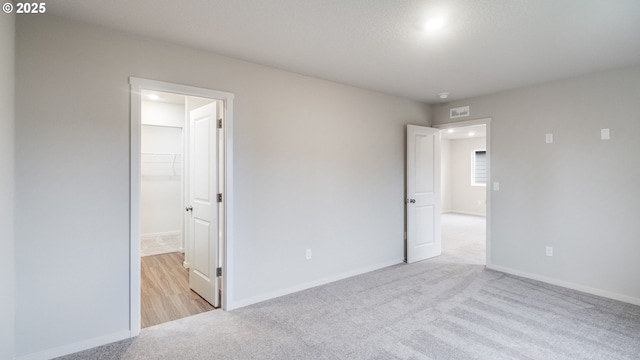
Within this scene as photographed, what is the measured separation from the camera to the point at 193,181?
3641 millimetres

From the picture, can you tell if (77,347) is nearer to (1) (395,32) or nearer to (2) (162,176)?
(1) (395,32)

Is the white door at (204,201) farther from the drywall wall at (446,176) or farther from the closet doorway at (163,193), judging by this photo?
the drywall wall at (446,176)

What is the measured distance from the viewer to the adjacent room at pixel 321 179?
2.19 m

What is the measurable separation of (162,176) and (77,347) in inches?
163

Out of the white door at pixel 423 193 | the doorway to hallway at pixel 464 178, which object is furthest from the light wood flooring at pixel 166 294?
the doorway to hallway at pixel 464 178

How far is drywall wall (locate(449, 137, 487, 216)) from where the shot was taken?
9.90m

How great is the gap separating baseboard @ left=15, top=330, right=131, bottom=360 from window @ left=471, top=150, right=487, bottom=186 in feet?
33.5

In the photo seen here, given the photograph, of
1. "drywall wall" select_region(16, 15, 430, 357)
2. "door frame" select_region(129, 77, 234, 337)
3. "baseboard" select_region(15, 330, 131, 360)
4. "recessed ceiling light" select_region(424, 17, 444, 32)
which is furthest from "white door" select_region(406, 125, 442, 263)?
"baseboard" select_region(15, 330, 131, 360)

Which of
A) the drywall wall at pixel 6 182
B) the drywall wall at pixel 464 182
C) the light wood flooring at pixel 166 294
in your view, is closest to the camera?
the drywall wall at pixel 6 182

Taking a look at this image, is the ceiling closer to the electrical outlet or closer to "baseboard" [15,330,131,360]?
the electrical outlet

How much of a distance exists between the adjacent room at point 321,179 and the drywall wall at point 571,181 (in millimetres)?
20

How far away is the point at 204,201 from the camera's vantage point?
338 centimetres

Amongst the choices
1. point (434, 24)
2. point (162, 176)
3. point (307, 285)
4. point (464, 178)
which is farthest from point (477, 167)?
point (162, 176)

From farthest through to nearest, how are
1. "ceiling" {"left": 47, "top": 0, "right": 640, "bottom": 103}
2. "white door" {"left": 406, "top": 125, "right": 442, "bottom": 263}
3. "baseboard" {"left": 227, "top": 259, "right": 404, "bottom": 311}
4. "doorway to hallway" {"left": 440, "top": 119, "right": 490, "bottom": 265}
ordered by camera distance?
"doorway to hallway" {"left": 440, "top": 119, "right": 490, "bottom": 265}, "white door" {"left": 406, "top": 125, "right": 442, "bottom": 263}, "baseboard" {"left": 227, "top": 259, "right": 404, "bottom": 311}, "ceiling" {"left": 47, "top": 0, "right": 640, "bottom": 103}
